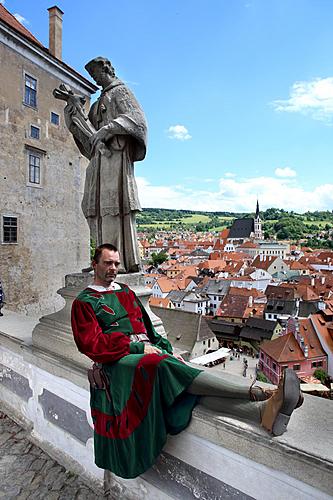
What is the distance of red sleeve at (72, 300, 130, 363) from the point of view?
173cm

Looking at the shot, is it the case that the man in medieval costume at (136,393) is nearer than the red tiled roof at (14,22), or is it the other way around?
the man in medieval costume at (136,393)

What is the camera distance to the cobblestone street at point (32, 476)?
91.0 inches

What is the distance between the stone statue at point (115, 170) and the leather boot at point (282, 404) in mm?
1557

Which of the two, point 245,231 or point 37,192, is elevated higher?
point 37,192

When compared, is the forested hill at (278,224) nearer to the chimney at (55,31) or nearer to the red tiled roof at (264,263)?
the red tiled roof at (264,263)

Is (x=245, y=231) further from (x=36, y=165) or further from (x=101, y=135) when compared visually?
(x=101, y=135)

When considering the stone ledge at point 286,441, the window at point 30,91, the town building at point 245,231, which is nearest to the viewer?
the stone ledge at point 286,441

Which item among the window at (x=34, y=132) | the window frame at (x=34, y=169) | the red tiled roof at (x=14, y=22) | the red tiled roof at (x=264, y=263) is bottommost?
the red tiled roof at (x=264, y=263)

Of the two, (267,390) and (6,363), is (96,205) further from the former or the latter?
(267,390)

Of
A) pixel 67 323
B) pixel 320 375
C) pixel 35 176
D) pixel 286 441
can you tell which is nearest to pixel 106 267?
pixel 67 323

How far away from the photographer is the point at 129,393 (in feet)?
5.82

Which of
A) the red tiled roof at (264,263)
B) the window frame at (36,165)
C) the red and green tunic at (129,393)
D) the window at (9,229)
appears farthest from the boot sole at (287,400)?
the red tiled roof at (264,263)

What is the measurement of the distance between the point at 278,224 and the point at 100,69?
147 metres

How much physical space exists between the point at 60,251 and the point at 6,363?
12600mm
